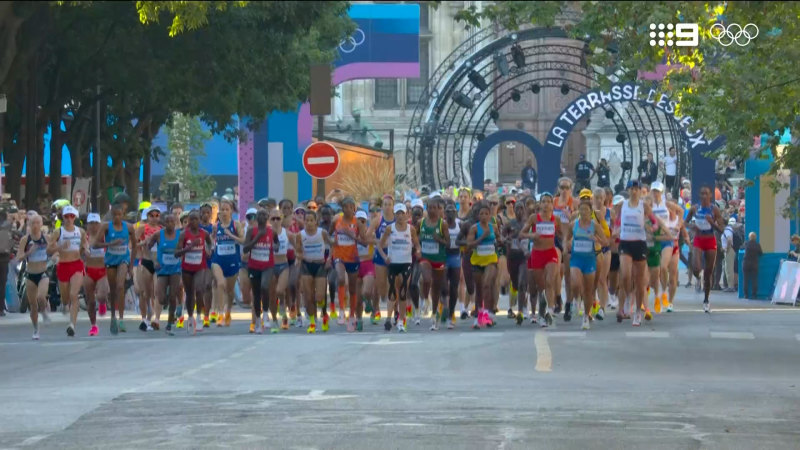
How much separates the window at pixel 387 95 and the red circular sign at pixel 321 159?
234ft

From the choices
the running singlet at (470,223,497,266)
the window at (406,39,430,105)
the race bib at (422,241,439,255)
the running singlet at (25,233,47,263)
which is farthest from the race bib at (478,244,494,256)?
the window at (406,39,430,105)

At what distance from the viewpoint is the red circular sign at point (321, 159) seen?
31734 mm

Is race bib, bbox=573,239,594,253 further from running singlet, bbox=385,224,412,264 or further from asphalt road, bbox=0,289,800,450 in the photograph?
running singlet, bbox=385,224,412,264

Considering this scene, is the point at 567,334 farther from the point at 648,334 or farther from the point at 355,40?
the point at 355,40

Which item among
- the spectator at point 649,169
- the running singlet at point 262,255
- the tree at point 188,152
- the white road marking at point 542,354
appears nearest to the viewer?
the white road marking at point 542,354

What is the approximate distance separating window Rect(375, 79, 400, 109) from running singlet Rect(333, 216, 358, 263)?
7898 centimetres

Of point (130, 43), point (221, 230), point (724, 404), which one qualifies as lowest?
point (724, 404)

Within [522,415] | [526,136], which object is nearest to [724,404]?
[522,415]

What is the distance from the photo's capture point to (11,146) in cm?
3778

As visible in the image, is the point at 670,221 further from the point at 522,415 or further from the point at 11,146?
the point at 11,146

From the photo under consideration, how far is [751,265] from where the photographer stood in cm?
3394

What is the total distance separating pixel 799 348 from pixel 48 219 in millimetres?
14879

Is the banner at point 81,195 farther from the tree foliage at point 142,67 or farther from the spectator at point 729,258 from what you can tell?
the spectator at point 729,258

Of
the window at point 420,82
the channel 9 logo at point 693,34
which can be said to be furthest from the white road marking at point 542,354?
the window at point 420,82
